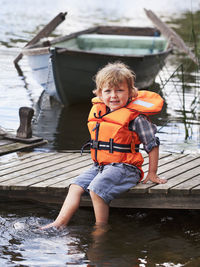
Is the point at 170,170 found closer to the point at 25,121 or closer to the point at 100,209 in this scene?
the point at 100,209

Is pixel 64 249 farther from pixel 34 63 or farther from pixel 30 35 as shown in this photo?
pixel 30 35

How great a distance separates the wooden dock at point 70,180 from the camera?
4.11 metres

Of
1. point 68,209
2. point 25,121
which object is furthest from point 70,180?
point 25,121

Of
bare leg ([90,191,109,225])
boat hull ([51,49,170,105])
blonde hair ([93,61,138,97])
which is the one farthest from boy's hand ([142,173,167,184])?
boat hull ([51,49,170,105])

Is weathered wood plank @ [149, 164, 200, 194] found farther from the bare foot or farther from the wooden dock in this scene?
the bare foot

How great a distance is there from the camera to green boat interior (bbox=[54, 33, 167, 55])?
1166 cm

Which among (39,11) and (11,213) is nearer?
(11,213)

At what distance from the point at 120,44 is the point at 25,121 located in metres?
6.46

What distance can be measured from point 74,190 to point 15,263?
75 centimetres

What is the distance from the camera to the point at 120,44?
1175cm

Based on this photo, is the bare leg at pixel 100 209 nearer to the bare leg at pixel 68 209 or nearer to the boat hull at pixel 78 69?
the bare leg at pixel 68 209

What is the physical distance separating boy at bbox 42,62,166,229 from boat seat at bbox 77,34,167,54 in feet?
25.3

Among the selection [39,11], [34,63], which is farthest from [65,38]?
[39,11]

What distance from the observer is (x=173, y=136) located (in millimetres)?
7113
